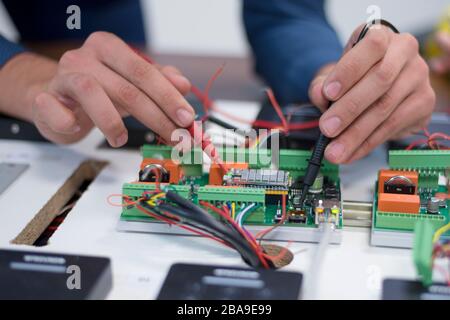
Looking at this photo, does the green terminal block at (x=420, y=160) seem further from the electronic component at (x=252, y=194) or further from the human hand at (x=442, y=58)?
the human hand at (x=442, y=58)

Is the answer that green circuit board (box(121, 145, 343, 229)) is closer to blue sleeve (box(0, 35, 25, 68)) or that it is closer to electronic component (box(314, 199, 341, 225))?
electronic component (box(314, 199, 341, 225))

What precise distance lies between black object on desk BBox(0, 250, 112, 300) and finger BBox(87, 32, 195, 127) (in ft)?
0.94

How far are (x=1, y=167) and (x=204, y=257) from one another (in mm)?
470

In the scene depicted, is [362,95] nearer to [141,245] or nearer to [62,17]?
[141,245]

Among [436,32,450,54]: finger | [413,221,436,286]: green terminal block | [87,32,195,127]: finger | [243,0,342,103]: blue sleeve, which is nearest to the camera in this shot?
[413,221,436,286]: green terminal block

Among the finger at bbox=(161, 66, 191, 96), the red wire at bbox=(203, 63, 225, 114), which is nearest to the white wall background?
the red wire at bbox=(203, 63, 225, 114)

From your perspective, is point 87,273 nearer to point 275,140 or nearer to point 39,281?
point 39,281

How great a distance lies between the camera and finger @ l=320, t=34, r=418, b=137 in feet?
2.98

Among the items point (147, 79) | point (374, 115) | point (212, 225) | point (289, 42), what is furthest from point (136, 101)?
point (289, 42)

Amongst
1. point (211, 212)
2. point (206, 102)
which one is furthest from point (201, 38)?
point (211, 212)

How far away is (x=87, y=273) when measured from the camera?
738 mm

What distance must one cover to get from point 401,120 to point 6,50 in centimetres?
78

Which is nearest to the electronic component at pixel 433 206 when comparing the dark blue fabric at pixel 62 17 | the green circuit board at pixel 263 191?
A: the green circuit board at pixel 263 191

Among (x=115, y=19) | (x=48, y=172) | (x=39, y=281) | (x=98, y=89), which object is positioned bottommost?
(x=39, y=281)
